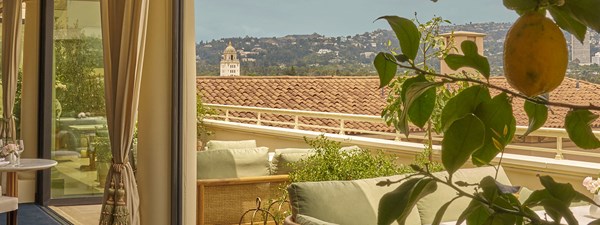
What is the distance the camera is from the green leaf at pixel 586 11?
394mm

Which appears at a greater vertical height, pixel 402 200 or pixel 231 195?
pixel 402 200

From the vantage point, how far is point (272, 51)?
541 inches

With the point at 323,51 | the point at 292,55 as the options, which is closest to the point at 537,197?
the point at 323,51

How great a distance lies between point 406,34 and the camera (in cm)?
49

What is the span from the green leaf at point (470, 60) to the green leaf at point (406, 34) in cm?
4

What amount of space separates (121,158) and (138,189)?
24 centimetres

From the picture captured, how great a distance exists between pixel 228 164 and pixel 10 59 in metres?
3.10

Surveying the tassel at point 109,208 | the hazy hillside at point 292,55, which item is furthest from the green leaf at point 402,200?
the hazy hillside at point 292,55

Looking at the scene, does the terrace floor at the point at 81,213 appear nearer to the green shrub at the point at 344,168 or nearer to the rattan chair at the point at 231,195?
the rattan chair at the point at 231,195

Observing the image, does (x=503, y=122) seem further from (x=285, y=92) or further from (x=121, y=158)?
(x=285, y=92)

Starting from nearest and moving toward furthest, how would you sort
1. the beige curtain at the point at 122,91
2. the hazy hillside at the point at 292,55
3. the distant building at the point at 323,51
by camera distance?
1. the beige curtain at the point at 122,91
2. the hazy hillside at the point at 292,55
3. the distant building at the point at 323,51

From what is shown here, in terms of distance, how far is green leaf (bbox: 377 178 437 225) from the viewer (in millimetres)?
425

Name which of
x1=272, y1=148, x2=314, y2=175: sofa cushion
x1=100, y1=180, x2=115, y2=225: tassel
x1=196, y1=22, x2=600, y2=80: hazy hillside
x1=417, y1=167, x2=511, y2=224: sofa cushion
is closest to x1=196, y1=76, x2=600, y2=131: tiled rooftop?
x1=196, y1=22, x2=600, y2=80: hazy hillside

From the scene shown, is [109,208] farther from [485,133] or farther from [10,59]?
[485,133]
